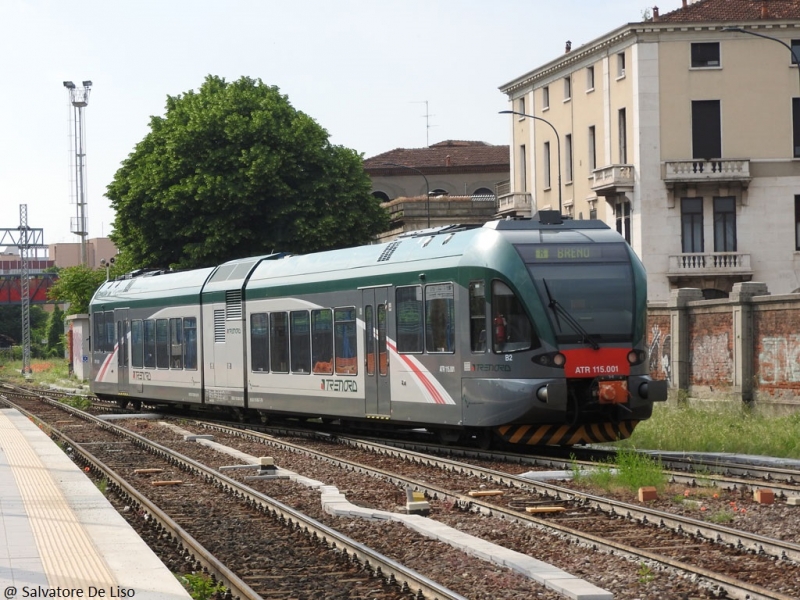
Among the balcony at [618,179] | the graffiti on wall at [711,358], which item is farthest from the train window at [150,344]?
the balcony at [618,179]

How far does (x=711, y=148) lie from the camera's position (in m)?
53.5

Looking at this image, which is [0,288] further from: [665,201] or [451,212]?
[665,201]

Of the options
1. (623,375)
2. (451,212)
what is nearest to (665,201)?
(451,212)

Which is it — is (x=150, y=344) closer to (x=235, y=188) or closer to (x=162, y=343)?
(x=162, y=343)

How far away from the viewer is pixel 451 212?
2680 inches

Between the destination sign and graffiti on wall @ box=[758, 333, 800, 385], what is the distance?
754cm

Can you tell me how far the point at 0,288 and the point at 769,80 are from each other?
233ft

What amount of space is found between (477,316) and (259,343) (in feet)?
27.6

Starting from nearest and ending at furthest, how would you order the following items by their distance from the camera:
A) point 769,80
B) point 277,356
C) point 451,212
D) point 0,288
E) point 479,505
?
point 479,505 < point 277,356 < point 769,80 < point 451,212 < point 0,288

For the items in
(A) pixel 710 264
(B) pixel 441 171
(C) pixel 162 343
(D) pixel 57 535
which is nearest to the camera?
(D) pixel 57 535

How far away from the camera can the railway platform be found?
29.1 ft

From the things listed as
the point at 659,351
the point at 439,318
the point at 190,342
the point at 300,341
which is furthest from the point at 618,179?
the point at 439,318

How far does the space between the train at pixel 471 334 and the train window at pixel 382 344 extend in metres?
0.04

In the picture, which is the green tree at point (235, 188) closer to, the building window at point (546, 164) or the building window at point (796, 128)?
the building window at point (546, 164)
